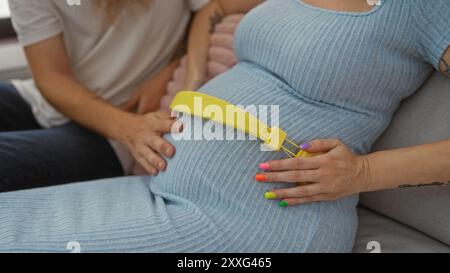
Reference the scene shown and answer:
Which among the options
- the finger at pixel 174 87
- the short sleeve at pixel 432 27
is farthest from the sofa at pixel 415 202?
the finger at pixel 174 87

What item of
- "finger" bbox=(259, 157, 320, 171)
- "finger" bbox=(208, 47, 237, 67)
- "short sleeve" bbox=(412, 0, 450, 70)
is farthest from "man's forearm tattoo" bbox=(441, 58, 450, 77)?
"finger" bbox=(208, 47, 237, 67)

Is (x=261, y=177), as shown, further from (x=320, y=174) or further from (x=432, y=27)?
(x=432, y=27)

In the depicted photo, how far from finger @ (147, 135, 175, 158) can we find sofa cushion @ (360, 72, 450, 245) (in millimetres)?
417

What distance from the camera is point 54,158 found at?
1.03 metres

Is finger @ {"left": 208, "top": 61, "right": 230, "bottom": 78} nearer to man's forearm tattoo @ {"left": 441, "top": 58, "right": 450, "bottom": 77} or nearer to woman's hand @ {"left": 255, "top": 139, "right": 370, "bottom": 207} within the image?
woman's hand @ {"left": 255, "top": 139, "right": 370, "bottom": 207}

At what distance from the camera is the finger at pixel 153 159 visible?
87cm

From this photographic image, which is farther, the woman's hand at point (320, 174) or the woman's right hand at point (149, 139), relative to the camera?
the woman's right hand at point (149, 139)

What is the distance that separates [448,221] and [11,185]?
85 cm

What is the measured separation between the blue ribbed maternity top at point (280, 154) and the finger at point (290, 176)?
0.07 feet

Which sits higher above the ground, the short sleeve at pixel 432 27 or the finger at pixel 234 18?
the short sleeve at pixel 432 27

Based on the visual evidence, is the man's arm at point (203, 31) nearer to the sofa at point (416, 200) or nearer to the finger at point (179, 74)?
the finger at point (179, 74)

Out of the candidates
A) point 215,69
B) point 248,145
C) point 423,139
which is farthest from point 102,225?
point 423,139

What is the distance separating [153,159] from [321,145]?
32cm
